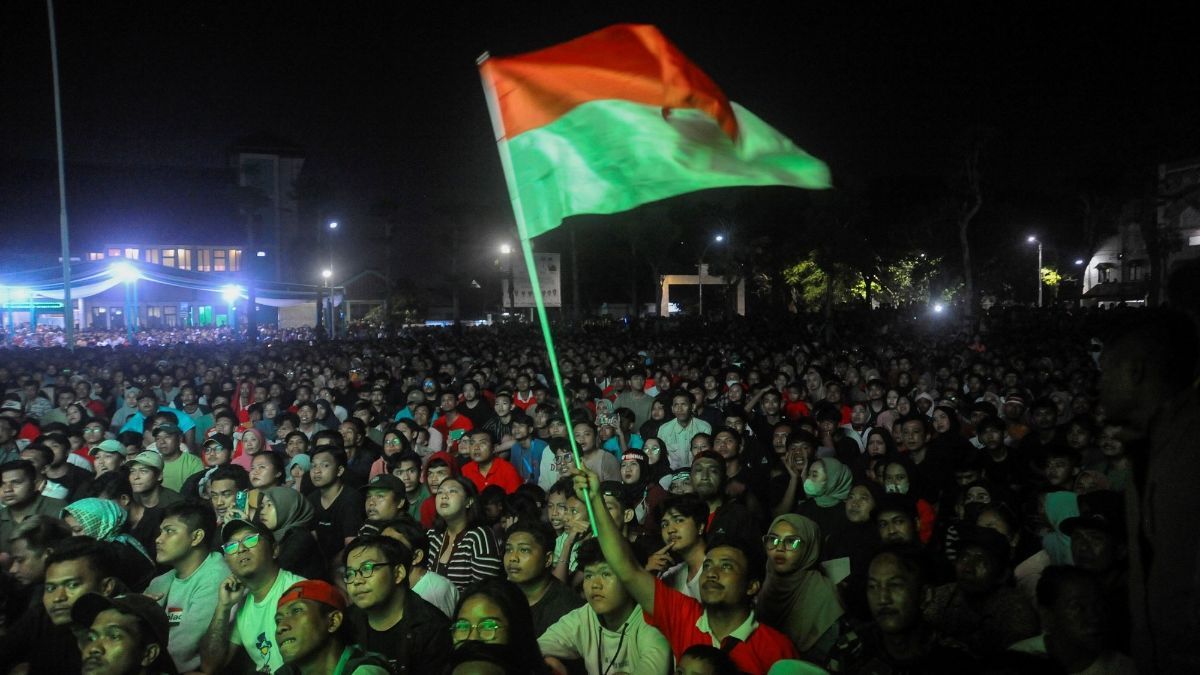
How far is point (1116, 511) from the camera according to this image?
4586 millimetres

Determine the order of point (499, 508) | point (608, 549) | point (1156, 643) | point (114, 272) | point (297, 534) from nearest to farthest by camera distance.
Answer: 1. point (1156, 643)
2. point (608, 549)
3. point (297, 534)
4. point (499, 508)
5. point (114, 272)

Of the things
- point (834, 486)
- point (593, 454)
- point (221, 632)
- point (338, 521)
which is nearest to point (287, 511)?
point (338, 521)

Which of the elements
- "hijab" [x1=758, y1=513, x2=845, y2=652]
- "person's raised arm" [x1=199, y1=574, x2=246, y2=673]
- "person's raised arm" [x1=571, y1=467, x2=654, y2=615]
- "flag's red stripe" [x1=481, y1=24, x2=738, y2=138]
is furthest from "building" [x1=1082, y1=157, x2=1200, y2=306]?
"person's raised arm" [x1=199, y1=574, x2=246, y2=673]

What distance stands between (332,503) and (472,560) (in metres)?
1.70

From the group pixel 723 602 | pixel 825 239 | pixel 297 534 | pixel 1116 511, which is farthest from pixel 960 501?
pixel 825 239

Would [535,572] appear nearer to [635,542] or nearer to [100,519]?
[635,542]

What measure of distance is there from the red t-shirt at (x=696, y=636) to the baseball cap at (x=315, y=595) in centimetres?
129

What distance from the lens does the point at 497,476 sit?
6.64 meters

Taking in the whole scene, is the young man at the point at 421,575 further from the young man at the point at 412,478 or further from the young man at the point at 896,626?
the young man at the point at 896,626

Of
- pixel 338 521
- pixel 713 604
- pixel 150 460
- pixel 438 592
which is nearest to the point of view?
pixel 713 604

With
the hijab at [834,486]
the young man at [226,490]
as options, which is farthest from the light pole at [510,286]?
the hijab at [834,486]

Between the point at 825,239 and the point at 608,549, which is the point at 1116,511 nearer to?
the point at 608,549

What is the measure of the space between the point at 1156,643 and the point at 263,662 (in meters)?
3.63

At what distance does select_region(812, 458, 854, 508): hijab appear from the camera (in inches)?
220
